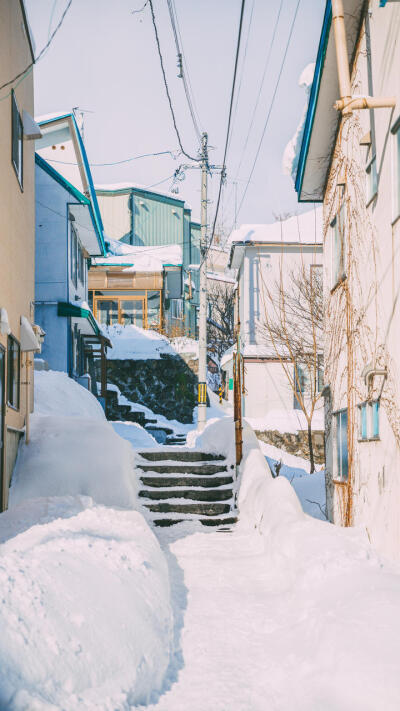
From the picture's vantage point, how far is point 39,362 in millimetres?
14492

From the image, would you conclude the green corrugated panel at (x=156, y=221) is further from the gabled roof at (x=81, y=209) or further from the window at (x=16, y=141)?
the window at (x=16, y=141)

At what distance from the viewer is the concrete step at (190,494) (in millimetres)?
9602

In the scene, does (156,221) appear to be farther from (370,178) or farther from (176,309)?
(370,178)

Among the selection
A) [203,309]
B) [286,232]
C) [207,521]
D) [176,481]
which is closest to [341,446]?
[207,521]

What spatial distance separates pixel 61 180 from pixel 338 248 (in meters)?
9.54

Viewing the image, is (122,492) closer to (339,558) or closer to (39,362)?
(339,558)

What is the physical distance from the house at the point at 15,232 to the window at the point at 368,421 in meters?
4.46

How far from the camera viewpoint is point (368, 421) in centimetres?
777

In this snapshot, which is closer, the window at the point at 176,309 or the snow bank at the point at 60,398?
the snow bank at the point at 60,398

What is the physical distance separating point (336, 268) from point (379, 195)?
9.21ft

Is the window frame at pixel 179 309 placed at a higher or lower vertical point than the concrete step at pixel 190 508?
higher

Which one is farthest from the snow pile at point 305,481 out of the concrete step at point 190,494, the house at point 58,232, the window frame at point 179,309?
the window frame at point 179,309

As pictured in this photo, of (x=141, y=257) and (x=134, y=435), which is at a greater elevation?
(x=141, y=257)

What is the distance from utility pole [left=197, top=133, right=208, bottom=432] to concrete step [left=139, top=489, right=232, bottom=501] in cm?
886
